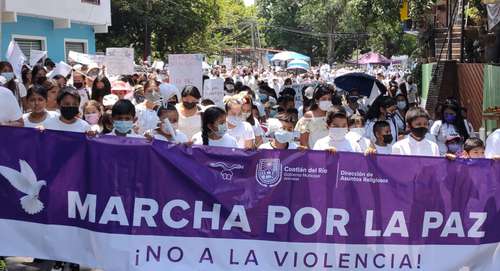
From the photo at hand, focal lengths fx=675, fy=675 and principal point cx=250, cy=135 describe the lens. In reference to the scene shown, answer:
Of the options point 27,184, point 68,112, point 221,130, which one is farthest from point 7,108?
point 221,130

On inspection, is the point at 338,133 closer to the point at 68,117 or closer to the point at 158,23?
the point at 68,117

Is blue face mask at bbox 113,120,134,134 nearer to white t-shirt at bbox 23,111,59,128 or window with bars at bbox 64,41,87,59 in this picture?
white t-shirt at bbox 23,111,59,128

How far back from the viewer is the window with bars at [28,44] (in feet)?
62.3

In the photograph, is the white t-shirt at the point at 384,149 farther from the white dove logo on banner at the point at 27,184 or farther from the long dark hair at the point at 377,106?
the white dove logo on banner at the point at 27,184

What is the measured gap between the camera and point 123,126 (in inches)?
227

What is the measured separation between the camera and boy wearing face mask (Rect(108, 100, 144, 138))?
5766 millimetres

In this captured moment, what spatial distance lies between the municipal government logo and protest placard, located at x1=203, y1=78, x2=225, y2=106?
3.84 meters

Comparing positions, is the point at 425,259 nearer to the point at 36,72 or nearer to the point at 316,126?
the point at 316,126

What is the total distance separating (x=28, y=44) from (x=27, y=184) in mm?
15319

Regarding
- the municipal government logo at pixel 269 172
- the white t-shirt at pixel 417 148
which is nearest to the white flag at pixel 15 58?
the municipal government logo at pixel 269 172

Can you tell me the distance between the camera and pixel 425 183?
530 cm

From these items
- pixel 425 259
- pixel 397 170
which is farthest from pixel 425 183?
pixel 425 259

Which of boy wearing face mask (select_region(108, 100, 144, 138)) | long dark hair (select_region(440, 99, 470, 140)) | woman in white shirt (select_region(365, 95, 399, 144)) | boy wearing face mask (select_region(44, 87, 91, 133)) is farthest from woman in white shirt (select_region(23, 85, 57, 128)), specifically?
long dark hair (select_region(440, 99, 470, 140))

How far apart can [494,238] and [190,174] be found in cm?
244
